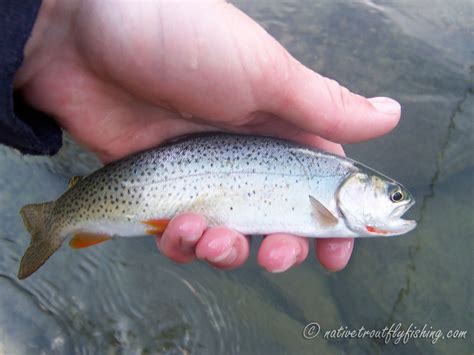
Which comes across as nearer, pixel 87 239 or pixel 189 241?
pixel 189 241

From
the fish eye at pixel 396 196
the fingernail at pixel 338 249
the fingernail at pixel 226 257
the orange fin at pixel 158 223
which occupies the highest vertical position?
the fish eye at pixel 396 196

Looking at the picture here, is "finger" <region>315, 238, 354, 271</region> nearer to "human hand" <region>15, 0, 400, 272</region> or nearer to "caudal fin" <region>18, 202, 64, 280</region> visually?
"human hand" <region>15, 0, 400, 272</region>

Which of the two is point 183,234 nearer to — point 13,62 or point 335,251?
point 335,251

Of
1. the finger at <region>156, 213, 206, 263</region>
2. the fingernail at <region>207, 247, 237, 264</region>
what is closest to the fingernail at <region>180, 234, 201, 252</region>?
the finger at <region>156, 213, 206, 263</region>

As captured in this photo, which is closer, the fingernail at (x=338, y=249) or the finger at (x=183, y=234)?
the finger at (x=183, y=234)

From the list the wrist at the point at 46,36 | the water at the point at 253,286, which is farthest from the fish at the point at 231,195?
the water at the point at 253,286

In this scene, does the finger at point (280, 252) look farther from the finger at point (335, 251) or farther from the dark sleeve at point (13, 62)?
the dark sleeve at point (13, 62)

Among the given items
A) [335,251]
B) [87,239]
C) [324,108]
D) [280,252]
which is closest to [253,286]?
[335,251]
